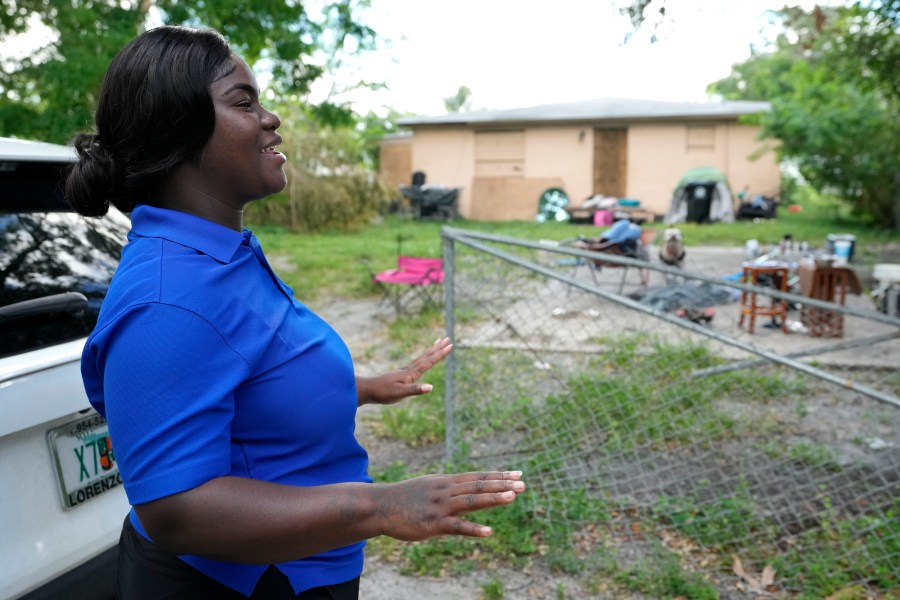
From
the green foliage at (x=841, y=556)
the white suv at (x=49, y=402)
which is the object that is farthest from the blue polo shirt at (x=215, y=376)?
the green foliage at (x=841, y=556)

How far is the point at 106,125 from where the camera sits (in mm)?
1423

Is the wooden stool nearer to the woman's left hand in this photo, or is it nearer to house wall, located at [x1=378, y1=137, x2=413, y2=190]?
the woman's left hand

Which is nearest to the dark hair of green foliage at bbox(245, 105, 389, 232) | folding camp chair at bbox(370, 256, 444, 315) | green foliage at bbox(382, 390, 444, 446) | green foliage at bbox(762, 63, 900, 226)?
green foliage at bbox(382, 390, 444, 446)

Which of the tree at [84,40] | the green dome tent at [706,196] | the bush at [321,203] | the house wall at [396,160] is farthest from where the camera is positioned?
the house wall at [396,160]

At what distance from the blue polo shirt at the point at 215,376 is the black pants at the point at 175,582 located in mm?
23

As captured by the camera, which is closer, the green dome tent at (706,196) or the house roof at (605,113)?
the green dome tent at (706,196)

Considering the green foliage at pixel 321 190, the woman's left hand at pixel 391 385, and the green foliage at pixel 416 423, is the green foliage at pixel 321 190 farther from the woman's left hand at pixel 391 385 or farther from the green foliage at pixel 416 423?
the woman's left hand at pixel 391 385

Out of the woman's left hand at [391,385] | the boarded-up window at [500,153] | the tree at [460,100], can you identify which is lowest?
the woman's left hand at [391,385]

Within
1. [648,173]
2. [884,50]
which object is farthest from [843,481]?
[648,173]

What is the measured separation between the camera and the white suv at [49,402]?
6.35 ft

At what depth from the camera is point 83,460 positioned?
2.17 meters

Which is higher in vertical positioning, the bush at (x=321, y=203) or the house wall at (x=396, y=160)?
the house wall at (x=396, y=160)

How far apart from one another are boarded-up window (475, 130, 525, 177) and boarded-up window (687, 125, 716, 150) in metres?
5.23

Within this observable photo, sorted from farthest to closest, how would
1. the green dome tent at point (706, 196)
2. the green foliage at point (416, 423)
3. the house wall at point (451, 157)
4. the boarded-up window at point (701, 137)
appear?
the house wall at point (451, 157) < the boarded-up window at point (701, 137) < the green dome tent at point (706, 196) < the green foliage at point (416, 423)
